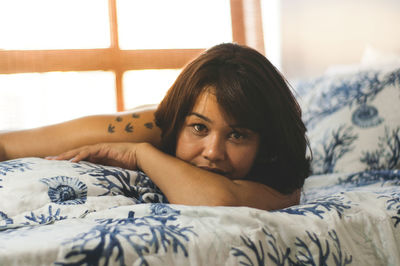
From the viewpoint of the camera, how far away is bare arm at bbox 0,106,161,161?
44.1 inches

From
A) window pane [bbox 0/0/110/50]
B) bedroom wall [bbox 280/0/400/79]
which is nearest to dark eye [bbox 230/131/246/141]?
bedroom wall [bbox 280/0/400/79]

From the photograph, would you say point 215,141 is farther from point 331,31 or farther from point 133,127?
point 331,31

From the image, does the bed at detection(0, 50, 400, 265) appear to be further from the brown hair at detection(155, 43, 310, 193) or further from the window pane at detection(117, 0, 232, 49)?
the window pane at detection(117, 0, 232, 49)

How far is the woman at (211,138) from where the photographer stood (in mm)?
1004

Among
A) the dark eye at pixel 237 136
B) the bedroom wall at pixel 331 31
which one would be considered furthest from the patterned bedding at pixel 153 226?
the bedroom wall at pixel 331 31

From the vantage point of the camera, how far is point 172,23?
9.09 feet

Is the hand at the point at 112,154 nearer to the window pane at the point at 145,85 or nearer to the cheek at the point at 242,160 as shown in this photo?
the cheek at the point at 242,160

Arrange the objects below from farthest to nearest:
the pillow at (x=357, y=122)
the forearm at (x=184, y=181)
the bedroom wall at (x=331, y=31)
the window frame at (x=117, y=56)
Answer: the window frame at (x=117, y=56) < the bedroom wall at (x=331, y=31) < the pillow at (x=357, y=122) < the forearm at (x=184, y=181)

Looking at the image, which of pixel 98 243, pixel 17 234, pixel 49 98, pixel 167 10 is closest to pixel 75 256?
pixel 98 243

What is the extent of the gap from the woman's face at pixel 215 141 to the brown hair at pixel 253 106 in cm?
2

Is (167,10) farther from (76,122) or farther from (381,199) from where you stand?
(381,199)

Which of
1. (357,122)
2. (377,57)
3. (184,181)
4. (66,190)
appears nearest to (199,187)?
(184,181)

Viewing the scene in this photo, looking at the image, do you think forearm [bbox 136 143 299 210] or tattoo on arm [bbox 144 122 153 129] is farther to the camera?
tattoo on arm [bbox 144 122 153 129]

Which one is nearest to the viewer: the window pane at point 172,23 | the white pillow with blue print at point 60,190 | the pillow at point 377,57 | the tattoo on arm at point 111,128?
the white pillow with blue print at point 60,190
